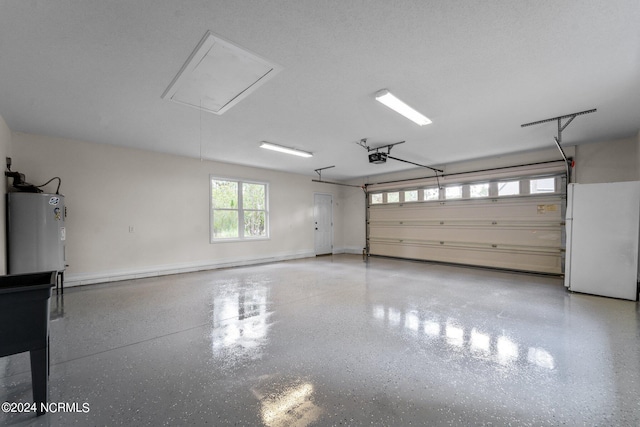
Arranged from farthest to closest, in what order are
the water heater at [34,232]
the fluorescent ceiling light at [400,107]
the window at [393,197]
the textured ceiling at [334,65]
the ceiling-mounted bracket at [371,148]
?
the window at [393,197], the ceiling-mounted bracket at [371,148], the water heater at [34,232], the fluorescent ceiling light at [400,107], the textured ceiling at [334,65]

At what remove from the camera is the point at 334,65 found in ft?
8.60

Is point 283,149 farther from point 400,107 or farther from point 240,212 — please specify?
point 400,107

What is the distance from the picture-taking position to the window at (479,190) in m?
6.75

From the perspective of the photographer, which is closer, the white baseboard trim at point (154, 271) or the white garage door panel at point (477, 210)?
the white baseboard trim at point (154, 271)

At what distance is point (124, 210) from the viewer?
541cm

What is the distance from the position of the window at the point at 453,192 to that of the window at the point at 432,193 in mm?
232

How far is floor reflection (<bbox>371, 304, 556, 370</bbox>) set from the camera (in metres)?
2.33

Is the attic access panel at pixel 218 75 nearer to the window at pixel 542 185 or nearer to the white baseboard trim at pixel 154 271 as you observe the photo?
the white baseboard trim at pixel 154 271

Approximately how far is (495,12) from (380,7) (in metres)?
0.88

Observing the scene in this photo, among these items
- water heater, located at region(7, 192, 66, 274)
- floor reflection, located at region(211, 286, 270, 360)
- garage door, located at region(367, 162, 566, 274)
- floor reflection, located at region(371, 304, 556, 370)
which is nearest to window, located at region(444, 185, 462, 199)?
garage door, located at region(367, 162, 566, 274)

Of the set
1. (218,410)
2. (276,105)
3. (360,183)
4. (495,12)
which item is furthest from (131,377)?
(360,183)

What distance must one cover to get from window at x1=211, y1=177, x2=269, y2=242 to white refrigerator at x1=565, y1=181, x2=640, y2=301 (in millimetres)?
6908

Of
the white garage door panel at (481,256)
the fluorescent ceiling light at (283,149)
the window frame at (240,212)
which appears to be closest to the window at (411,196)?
the white garage door panel at (481,256)

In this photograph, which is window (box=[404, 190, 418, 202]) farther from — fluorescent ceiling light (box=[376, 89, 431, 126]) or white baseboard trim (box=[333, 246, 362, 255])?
fluorescent ceiling light (box=[376, 89, 431, 126])
